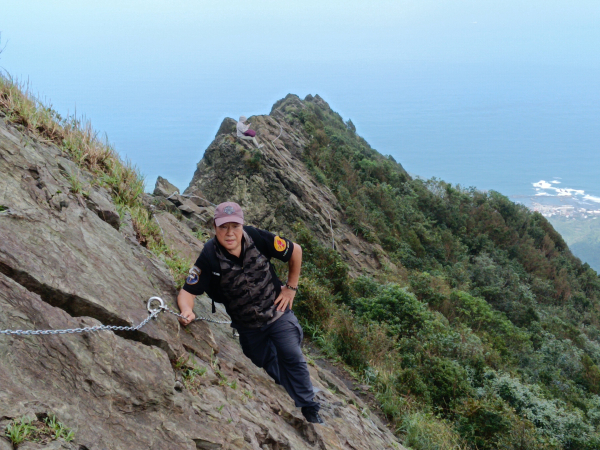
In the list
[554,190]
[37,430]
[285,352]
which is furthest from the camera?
[554,190]

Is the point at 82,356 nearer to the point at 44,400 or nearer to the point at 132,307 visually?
the point at 44,400

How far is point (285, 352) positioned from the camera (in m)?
3.88

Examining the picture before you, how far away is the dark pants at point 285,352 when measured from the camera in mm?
3855

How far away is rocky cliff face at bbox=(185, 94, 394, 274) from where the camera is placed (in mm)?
14469

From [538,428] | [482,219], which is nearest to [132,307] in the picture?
[538,428]

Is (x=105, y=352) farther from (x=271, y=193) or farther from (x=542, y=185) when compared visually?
(x=542, y=185)

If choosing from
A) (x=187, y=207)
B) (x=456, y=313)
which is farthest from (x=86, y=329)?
(x=456, y=313)

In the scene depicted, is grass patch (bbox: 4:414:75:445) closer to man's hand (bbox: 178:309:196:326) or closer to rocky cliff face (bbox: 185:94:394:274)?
man's hand (bbox: 178:309:196:326)

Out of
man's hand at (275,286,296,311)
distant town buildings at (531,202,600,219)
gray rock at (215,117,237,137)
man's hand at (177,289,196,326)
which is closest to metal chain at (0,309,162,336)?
man's hand at (177,289,196,326)

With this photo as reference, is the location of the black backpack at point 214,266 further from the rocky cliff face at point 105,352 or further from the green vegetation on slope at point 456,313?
the green vegetation on slope at point 456,313

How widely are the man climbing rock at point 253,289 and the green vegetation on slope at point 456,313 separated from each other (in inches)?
108

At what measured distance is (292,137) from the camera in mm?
21594

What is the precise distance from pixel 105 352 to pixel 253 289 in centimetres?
126

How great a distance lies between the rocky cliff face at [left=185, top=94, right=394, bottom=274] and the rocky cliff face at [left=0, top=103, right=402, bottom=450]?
9.45 metres
